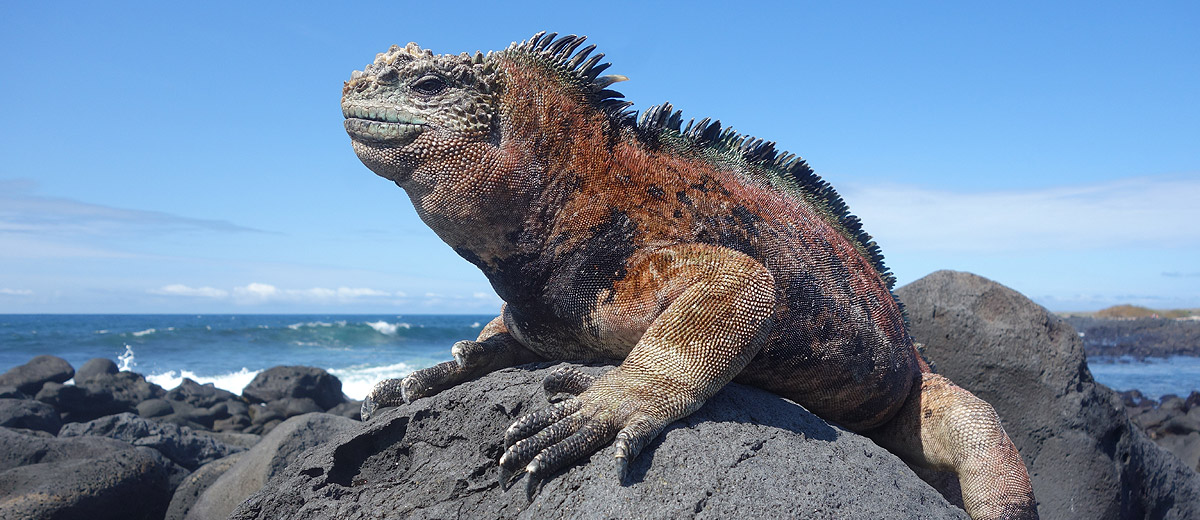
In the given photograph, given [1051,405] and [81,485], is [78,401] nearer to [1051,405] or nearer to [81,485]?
[81,485]

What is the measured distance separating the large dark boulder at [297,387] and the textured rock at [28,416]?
Result: 4.92 m

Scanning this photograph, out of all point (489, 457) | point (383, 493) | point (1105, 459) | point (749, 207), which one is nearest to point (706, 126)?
point (749, 207)

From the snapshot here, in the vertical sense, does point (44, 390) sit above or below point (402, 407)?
below

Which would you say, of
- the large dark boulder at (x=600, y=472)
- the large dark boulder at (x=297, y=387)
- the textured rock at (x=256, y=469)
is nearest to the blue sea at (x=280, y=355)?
the large dark boulder at (x=297, y=387)

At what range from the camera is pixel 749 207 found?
3652 mm

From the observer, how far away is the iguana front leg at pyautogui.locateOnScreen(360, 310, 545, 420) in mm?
3922

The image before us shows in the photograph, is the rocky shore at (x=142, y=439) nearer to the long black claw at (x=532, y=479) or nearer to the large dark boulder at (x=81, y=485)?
the large dark boulder at (x=81, y=485)

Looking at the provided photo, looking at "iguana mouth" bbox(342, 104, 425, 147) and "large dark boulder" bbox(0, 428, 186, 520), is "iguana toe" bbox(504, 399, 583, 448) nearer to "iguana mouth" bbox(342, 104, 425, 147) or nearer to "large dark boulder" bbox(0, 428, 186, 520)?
"iguana mouth" bbox(342, 104, 425, 147)

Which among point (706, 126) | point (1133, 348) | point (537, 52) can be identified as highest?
point (537, 52)

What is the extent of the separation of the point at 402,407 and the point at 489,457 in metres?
0.84

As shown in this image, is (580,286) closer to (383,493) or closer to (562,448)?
(562,448)

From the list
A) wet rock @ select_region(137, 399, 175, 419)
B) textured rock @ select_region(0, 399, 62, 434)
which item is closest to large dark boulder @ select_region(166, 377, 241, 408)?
wet rock @ select_region(137, 399, 175, 419)

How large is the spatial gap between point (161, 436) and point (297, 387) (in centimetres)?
634

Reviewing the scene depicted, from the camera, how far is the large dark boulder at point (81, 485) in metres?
5.70
